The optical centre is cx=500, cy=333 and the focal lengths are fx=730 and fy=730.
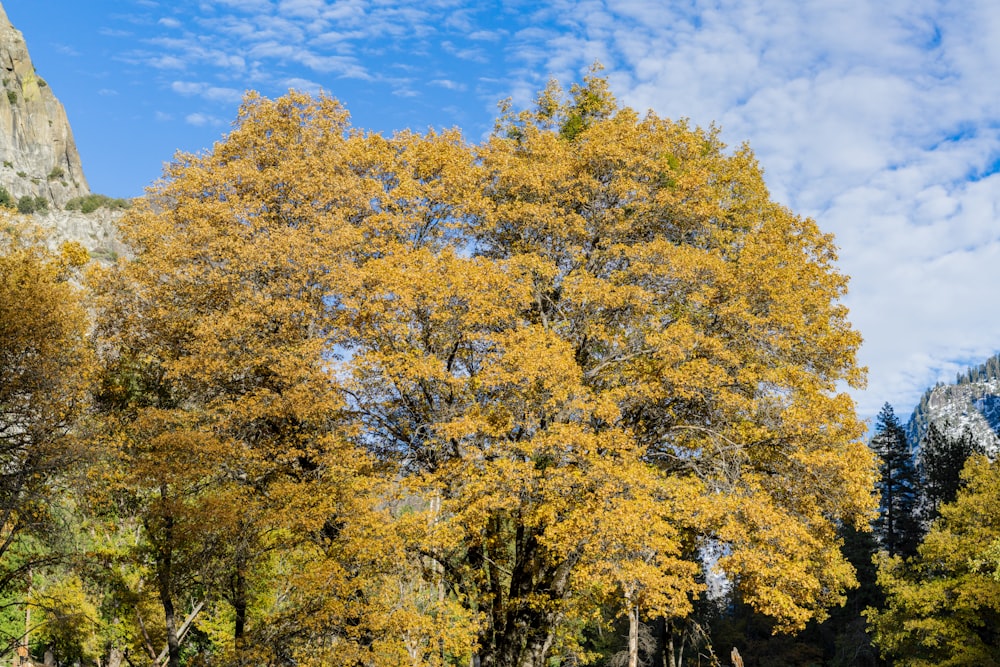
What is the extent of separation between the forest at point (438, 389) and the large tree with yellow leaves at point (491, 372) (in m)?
0.08

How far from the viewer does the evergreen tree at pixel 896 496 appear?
48.7 meters

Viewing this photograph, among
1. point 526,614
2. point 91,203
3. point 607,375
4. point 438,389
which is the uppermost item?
point 91,203

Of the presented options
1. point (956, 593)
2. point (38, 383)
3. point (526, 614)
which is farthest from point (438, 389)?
point (956, 593)

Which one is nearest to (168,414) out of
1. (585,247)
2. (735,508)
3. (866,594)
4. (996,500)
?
(585,247)

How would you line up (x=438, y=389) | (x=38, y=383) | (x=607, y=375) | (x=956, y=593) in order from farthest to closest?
1. (x=956, y=593)
2. (x=607, y=375)
3. (x=438, y=389)
4. (x=38, y=383)

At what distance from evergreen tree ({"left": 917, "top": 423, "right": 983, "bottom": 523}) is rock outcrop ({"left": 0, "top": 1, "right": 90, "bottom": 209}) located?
173247 mm

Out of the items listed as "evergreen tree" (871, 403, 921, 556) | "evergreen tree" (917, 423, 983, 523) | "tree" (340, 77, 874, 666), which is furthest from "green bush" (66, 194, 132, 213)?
"tree" (340, 77, 874, 666)

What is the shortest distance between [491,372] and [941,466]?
4543 cm

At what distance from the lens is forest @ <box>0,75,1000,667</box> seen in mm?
13453

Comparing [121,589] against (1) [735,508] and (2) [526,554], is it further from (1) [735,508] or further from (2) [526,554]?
(1) [735,508]

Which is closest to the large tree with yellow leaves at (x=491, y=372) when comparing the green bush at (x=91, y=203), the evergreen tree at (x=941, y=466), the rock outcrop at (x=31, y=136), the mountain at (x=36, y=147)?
the evergreen tree at (x=941, y=466)

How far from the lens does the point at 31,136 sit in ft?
586

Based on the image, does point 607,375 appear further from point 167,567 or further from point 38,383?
point 38,383

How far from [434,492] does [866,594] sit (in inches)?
1801
